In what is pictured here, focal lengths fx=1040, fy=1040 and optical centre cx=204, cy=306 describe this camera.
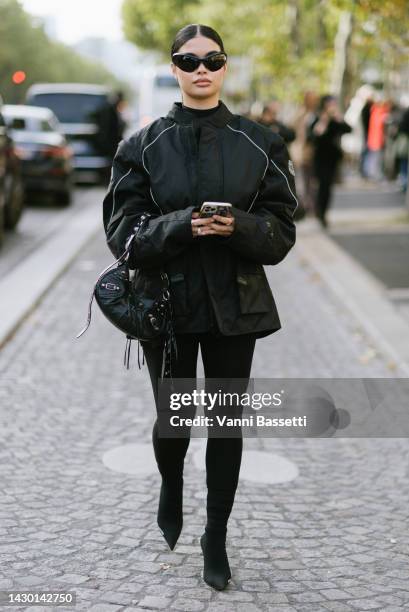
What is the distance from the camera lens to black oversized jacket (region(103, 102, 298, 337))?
3443mm

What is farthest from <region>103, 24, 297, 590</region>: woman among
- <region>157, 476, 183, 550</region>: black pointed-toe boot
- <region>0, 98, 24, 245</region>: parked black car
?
<region>0, 98, 24, 245</region>: parked black car

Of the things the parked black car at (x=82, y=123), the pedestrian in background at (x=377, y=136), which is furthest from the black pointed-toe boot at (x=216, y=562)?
the pedestrian in background at (x=377, y=136)

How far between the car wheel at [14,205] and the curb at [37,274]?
0.59 metres

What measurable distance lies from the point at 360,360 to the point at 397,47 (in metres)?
10.6

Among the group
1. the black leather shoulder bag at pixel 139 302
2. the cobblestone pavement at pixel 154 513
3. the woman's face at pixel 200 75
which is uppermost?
the woman's face at pixel 200 75

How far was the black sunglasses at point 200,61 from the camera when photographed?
3.45 metres

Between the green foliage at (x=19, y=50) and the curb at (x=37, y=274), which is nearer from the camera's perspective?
the curb at (x=37, y=274)

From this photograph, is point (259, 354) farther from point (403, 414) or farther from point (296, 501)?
point (296, 501)

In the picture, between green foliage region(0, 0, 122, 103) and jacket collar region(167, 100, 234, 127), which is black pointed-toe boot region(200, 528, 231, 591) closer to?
jacket collar region(167, 100, 234, 127)

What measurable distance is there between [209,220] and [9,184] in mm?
10417

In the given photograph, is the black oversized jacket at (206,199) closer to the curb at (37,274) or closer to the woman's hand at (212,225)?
the woman's hand at (212,225)

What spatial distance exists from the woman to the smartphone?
0.03m

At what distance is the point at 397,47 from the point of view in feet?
55.0

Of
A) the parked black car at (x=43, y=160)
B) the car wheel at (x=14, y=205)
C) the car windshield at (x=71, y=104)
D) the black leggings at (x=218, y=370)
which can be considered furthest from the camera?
the car windshield at (x=71, y=104)
